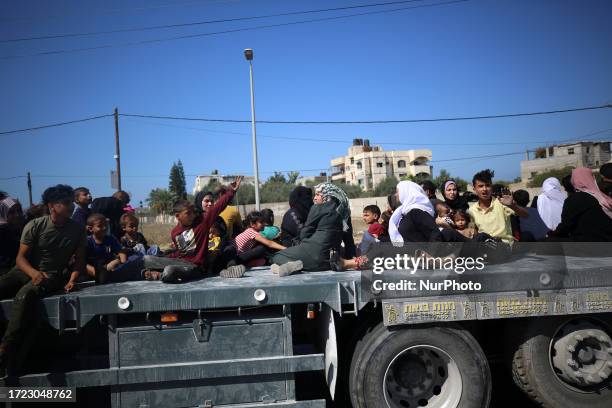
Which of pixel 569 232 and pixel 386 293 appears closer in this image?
pixel 386 293

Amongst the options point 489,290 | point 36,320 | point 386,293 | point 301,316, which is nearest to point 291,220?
point 301,316

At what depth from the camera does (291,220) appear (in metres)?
5.37

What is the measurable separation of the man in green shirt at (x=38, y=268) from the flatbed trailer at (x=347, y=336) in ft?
0.43

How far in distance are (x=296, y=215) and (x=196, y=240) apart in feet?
5.26

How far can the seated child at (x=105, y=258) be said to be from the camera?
385 cm

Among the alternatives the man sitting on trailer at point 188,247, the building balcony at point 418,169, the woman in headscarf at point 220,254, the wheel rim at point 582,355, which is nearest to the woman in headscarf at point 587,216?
the wheel rim at point 582,355

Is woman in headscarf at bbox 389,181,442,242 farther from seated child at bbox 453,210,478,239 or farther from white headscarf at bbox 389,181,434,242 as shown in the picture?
seated child at bbox 453,210,478,239

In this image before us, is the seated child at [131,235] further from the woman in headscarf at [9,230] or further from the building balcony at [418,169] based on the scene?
the building balcony at [418,169]

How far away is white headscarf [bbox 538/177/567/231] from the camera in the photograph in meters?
5.96

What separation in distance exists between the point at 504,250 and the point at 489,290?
62 cm

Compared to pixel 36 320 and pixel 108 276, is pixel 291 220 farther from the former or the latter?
pixel 36 320

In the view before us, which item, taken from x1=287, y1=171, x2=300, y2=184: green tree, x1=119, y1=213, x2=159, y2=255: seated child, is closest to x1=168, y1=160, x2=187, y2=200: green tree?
x1=287, y1=171, x2=300, y2=184: green tree

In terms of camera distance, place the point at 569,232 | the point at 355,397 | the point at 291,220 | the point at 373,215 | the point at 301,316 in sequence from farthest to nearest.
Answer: the point at 373,215
the point at 291,220
the point at 569,232
the point at 301,316
the point at 355,397

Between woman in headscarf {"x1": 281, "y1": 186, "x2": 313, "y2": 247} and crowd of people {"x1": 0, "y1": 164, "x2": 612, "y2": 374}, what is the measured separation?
0.04ft
